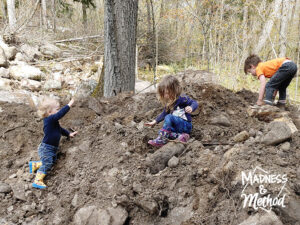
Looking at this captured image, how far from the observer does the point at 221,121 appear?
286 centimetres

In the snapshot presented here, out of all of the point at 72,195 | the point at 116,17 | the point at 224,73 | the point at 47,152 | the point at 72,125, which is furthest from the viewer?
the point at 224,73

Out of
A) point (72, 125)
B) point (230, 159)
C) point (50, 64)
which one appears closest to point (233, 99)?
point (230, 159)

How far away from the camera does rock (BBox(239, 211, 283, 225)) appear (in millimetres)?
1368

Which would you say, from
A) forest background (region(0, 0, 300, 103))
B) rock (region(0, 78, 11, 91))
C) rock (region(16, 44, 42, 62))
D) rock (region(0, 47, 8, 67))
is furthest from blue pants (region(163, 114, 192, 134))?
rock (region(16, 44, 42, 62))

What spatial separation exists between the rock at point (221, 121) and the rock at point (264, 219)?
153 centimetres

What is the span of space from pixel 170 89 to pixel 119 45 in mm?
1909

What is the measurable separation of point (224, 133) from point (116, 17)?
2648 mm

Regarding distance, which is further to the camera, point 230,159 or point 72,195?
point 72,195

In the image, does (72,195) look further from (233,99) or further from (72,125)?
(233,99)

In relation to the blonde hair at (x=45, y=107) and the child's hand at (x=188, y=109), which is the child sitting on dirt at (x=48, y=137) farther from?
the child's hand at (x=188, y=109)

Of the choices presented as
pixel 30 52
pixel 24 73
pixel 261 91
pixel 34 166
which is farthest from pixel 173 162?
pixel 30 52

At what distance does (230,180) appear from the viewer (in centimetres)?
172

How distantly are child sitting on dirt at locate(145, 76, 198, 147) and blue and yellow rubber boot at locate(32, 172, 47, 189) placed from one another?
1.12 m

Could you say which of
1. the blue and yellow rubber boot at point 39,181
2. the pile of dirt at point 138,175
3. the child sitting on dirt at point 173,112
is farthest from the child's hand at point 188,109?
the blue and yellow rubber boot at point 39,181
